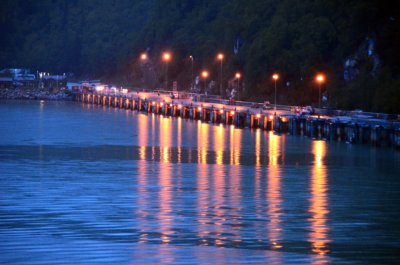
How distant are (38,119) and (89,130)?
20.2m

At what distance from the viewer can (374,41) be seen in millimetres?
85625

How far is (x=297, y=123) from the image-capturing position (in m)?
77.3

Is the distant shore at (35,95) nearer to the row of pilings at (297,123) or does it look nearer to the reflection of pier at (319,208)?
the row of pilings at (297,123)

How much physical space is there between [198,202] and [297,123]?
124ft

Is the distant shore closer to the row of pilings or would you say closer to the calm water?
the row of pilings

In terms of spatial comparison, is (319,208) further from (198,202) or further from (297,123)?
(297,123)

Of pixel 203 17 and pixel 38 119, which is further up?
pixel 203 17

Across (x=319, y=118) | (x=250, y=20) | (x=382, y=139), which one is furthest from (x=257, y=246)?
(x=250, y=20)

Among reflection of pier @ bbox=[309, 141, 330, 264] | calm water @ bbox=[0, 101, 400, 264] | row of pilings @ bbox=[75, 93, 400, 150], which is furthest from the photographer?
row of pilings @ bbox=[75, 93, 400, 150]

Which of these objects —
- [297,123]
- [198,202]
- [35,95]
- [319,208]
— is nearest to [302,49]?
[297,123]

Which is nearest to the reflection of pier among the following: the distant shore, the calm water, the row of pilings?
the calm water

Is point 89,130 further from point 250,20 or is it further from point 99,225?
point 99,225

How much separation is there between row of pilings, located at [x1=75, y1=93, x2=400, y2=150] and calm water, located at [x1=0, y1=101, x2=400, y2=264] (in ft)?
4.76

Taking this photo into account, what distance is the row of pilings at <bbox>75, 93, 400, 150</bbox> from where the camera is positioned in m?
65.9
